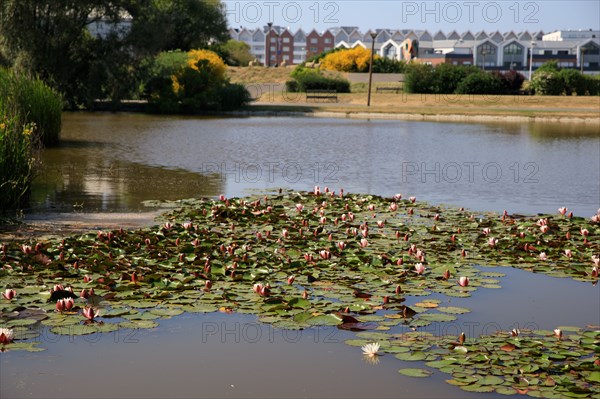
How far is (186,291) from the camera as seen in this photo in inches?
314

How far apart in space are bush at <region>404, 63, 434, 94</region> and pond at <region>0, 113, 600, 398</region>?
1797 cm

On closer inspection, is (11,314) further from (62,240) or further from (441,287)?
(441,287)

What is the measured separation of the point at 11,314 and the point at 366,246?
434 centimetres

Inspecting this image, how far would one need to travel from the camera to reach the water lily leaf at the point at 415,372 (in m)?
6.07

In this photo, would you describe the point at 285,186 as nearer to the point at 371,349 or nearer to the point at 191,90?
the point at 371,349

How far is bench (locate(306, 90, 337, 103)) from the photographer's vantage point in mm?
51812

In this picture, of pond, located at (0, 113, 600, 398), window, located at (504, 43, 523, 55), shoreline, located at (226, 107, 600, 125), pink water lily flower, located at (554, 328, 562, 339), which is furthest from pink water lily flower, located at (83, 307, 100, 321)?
window, located at (504, 43, 523, 55)

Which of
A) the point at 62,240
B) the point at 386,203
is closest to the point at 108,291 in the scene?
the point at 62,240

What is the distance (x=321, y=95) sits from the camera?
173 ft

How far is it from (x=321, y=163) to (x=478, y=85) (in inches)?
1391

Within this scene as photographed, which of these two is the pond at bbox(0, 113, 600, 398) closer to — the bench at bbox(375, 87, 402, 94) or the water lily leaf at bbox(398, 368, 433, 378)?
the water lily leaf at bbox(398, 368, 433, 378)

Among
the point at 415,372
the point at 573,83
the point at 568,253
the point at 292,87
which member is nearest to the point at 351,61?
the point at 292,87

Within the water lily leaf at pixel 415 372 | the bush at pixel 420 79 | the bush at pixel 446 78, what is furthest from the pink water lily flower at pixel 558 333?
the bush at pixel 446 78

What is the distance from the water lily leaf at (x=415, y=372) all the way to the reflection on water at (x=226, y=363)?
0.16 ft
